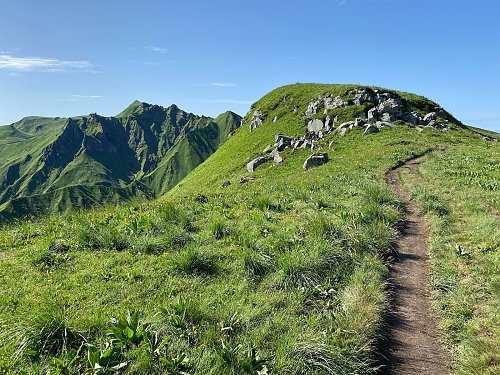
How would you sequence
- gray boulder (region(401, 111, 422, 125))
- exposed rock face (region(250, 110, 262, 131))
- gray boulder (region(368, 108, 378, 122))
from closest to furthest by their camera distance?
1. gray boulder (region(368, 108, 378, 122))
2. gray boulder (region(401, 111, 422, 125))
3. exposed rock face (region(250, 110, 262, 131))

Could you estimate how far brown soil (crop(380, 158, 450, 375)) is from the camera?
22.3 feet

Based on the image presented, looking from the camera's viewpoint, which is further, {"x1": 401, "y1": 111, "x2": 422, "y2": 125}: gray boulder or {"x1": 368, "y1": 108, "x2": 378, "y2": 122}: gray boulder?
{"x1": 401, "y1": 111, "x2": 422, "y2": 125}: gray boulder

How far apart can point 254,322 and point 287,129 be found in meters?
62.8

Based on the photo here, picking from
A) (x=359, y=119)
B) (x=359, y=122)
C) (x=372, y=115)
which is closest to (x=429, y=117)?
(x=372, y=115)

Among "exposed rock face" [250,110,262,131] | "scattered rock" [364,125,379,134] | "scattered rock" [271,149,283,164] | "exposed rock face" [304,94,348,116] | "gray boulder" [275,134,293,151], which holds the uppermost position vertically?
"exposed rock face" [304,94,348,116]

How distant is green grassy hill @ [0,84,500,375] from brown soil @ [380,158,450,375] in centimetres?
Answer: 29

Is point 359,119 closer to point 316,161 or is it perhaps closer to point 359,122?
point 359,122

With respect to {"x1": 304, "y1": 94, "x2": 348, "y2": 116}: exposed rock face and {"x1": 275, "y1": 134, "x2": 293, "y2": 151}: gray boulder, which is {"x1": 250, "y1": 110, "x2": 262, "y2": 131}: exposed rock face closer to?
{"x1": 304, "y1": 94, "x2": 348, "y2": 116}: exposed rock face

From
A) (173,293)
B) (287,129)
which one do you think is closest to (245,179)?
(287,129)

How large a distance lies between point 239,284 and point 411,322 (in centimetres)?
430

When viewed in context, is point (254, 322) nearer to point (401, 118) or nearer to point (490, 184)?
point (490, 184)

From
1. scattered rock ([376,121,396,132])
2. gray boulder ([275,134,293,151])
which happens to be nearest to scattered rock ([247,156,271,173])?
gray boulder ([275,134,293,151])

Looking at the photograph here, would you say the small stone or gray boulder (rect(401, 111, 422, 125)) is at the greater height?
gray boulder (rect(401, 111, 422, 125))

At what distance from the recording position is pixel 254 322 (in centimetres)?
755
